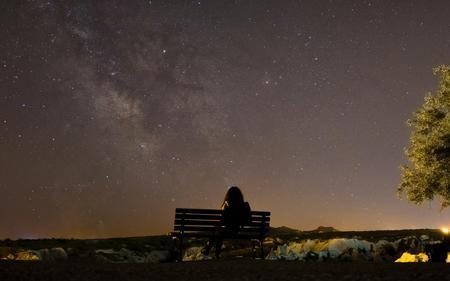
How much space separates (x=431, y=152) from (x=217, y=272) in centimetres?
1573

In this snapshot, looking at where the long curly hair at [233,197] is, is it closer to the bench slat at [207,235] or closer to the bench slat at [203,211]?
the bench slat at [203,211]

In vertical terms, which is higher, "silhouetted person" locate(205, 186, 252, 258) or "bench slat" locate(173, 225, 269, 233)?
"silhouetted person" locate(205, 186, 252, 258)

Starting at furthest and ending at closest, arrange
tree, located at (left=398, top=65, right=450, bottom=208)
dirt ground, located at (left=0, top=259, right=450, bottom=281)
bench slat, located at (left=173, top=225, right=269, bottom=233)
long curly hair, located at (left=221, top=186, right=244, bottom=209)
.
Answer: tree, located at (left=398, top=65, right=450, bottom=208) → long curly hair, located at (left=221, top=186, right=244, bottom=209) → bench slat, located at (left=173, top=225, right=269, bottom=233) → dirt ground, located at (left=0, top=259, right=450, bottom=281)

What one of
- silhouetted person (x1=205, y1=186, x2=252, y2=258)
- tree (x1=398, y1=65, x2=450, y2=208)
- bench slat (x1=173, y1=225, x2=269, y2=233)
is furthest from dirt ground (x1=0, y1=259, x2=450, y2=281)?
tree (x1=398, y1=65, x2=450, y2=208)

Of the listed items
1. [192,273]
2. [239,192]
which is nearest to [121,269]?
[192,273]

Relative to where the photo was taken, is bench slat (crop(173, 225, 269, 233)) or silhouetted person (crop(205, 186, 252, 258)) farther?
silhouetted person (crop(205, 186, 252, 258))

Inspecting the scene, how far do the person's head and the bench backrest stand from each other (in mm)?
458

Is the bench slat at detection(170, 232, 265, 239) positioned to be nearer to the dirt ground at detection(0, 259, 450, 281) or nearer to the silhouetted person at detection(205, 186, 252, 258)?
the silhouetted person at detection(205, 186, 252, 258)

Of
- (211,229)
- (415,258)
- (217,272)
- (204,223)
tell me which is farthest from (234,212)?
(217,272)

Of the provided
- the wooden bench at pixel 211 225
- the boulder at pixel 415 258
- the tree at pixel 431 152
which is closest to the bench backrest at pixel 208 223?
the wooden bench at pixel 211 225

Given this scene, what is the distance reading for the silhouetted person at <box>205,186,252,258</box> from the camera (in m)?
14.9

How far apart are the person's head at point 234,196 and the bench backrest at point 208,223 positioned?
0.46 m

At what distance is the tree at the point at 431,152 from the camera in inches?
841

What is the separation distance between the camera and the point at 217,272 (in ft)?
29.5
